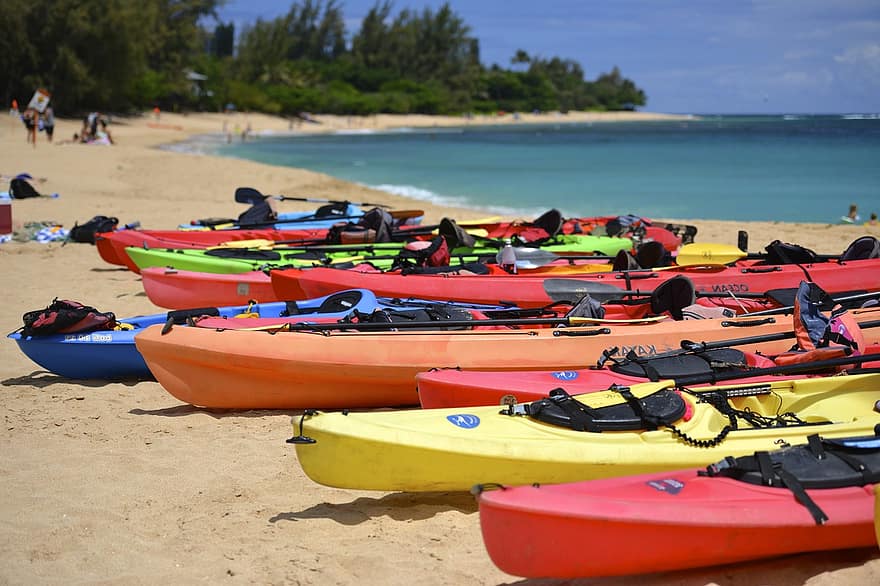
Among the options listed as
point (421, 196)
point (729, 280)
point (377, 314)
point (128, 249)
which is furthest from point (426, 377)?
point (421, 196)

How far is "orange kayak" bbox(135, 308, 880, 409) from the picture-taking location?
5035 millimetres

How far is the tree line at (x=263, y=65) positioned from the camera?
39.5 meters

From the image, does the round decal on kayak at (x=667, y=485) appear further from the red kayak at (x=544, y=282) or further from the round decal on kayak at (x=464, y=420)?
the red kayak at (x=544, y=282)

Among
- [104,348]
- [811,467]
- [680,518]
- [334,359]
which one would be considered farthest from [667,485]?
[104,348]

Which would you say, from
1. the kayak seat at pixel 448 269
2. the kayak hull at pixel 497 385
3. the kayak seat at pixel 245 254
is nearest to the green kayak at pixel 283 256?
the kayak seat at pixel 245 254

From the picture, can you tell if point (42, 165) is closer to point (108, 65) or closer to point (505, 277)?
point (505, 277)

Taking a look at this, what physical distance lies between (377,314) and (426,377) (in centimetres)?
126

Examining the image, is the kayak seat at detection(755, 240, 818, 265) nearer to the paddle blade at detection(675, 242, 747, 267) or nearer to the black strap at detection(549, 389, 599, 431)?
the paddle blade at detection(675, 242, 747, 267)

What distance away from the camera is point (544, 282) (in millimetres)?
6926

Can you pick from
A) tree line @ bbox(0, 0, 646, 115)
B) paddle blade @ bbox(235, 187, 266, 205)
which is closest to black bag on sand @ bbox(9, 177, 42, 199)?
paddle blade @ bbox(235, 187, 266, 205)

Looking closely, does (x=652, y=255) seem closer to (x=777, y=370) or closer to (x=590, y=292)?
(x=590, y=292)

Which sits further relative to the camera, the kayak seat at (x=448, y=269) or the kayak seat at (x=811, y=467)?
the kayak seat at (x=448, y=269)

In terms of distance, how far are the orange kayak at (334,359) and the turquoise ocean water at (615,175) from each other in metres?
11.2

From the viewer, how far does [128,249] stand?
27.7 feet
